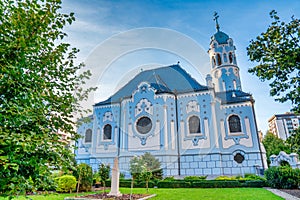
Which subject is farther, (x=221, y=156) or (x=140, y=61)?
(x=221, y=156)

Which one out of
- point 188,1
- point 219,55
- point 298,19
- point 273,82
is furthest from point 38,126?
point 219,55

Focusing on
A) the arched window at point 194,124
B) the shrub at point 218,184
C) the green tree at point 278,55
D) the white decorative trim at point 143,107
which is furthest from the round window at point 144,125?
the green tree at point 278,55

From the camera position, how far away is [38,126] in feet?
7.88

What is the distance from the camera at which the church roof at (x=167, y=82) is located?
22141 mm

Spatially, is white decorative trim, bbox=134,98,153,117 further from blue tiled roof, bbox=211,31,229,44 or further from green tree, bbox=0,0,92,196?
green tree, bbox=0,0,92,196

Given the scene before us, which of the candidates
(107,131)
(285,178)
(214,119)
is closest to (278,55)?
(285,178)

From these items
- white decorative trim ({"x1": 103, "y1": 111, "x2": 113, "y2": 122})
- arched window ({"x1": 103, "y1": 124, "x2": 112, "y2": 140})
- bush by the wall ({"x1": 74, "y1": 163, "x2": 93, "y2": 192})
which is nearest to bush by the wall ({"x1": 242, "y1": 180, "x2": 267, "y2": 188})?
bush by the wall ({"x1": 74, "y1": 163, "x2": 93, "y2": 192})

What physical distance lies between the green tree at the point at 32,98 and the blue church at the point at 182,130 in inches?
617

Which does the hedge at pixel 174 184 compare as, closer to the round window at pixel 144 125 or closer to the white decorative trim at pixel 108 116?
the round window at pixel 144 125

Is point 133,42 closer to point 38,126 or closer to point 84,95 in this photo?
point 84,95

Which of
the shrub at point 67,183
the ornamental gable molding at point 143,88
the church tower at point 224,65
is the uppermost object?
the church tower at point 224,65

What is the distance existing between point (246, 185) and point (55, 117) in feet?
48.2

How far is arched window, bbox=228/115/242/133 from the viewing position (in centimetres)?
2056

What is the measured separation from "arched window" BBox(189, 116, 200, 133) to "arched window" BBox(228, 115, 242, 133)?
364 cm
